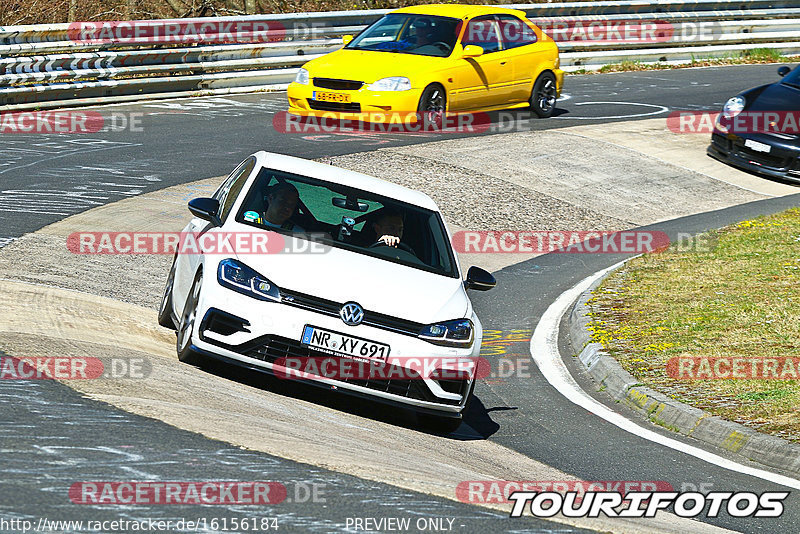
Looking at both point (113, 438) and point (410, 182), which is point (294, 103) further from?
point (113, 438)

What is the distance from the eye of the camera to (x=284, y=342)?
7004 millimetres

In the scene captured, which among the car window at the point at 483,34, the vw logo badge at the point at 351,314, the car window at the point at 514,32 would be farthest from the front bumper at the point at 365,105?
the vw logo badge at the point at 351,314

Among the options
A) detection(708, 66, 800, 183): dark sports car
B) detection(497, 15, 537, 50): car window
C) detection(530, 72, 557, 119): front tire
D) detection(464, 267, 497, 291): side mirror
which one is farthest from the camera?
detection(530, 72, 557, 119): front tire

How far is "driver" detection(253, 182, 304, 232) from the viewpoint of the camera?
8039mm

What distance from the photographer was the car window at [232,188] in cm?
823

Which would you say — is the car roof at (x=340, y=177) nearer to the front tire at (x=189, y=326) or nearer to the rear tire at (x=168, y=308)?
the rear tire at (x=168, y=308)

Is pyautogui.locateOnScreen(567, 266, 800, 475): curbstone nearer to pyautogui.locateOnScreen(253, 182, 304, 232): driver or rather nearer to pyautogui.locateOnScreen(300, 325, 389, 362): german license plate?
pyautogui.locateOnScreen(300, 325, 389, 362): german license plate

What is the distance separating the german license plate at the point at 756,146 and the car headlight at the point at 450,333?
11651mm

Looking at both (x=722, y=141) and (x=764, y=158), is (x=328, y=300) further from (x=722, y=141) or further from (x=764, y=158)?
(x=722, y=141)

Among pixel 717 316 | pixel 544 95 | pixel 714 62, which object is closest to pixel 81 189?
pixel 717 316

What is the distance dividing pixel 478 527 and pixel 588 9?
2235 centimetres

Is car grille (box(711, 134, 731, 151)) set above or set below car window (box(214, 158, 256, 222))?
below

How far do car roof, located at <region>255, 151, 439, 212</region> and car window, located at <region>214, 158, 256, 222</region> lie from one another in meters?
0.13

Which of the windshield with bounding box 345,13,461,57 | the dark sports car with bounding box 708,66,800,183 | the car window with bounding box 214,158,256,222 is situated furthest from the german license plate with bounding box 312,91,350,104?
the car window with bounding box 214,158,256,222
